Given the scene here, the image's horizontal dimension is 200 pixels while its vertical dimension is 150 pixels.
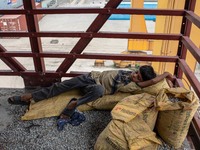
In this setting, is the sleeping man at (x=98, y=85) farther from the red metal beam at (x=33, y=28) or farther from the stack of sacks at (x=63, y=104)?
the red metal beam at (x=33, y=28)

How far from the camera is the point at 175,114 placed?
2.15m

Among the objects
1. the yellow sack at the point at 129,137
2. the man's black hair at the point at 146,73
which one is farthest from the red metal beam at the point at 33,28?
the yellow sack at the point at 129,137

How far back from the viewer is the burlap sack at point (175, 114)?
83.7 inches

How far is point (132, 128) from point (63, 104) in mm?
1134

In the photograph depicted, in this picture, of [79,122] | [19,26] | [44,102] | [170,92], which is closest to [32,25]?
[44,102]

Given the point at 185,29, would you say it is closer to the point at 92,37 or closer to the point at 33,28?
the point at 92,37

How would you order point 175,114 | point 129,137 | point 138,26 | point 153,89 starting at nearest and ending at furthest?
point 129,137 < point 175,114 < point 153,89 < point 138,26

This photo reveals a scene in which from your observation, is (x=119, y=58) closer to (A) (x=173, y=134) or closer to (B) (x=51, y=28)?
(A) (x=173, y=134)

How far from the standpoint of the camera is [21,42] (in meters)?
14.1

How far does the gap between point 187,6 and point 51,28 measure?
14.9 m

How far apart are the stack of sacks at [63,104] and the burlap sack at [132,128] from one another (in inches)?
19.3

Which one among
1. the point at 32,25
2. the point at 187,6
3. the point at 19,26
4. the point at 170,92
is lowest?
the point at 19,26

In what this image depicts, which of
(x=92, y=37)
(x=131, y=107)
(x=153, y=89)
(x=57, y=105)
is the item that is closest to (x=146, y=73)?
(x=153, y=89)

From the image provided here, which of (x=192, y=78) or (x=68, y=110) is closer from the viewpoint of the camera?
(x=192, y=78)
